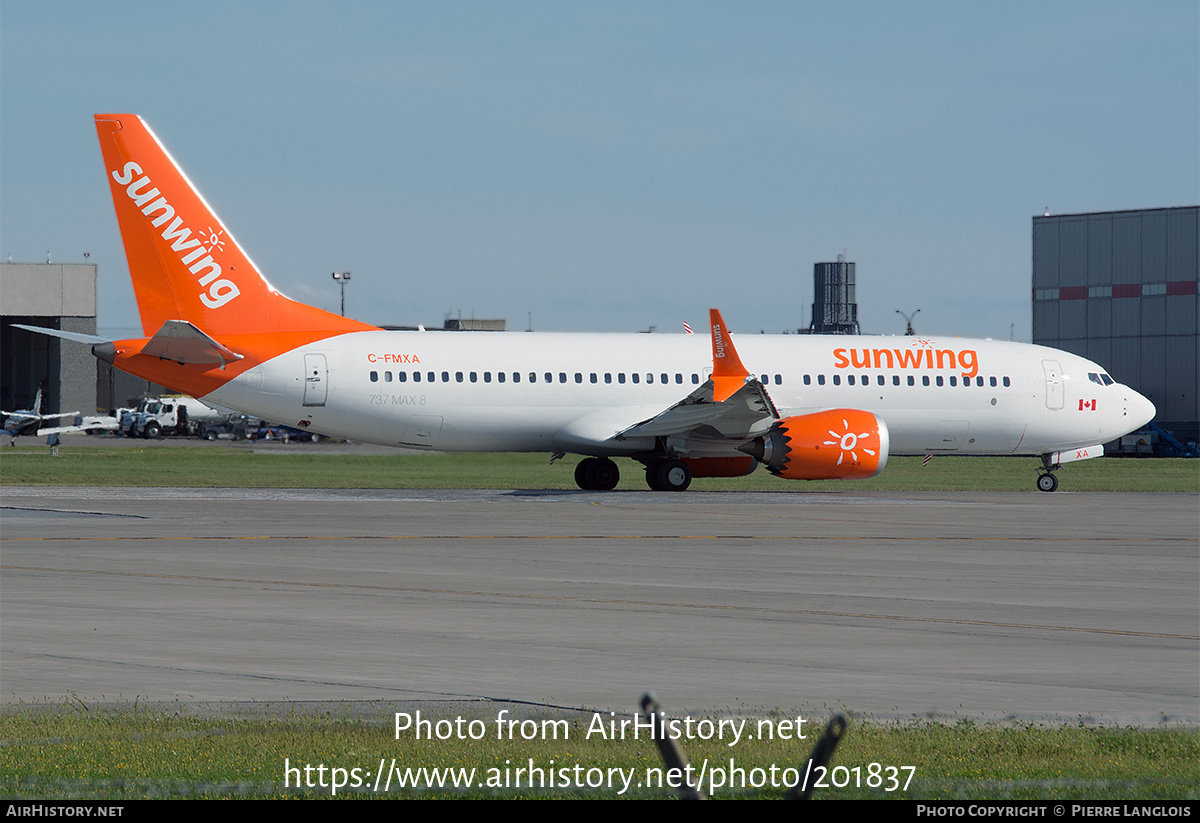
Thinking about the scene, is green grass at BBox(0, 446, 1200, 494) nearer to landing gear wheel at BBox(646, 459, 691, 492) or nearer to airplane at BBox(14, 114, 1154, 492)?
airplane at BBox(14, 114, 1154, 492)

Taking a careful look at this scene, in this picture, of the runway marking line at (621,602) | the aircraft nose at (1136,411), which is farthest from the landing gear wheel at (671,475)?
the runway marking line at (621,602)

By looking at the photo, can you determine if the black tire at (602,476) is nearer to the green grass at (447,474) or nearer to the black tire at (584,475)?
the black tire at (584,475)

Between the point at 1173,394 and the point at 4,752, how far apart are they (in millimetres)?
84167

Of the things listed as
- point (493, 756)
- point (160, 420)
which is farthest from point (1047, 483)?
point (160, 420)

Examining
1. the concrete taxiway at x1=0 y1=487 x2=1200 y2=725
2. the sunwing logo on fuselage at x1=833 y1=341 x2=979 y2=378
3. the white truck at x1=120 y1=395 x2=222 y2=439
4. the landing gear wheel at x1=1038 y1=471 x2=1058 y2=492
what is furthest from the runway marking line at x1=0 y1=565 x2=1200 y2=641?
A: the white truck at x1=120 y1=395 x2=222 y2=439

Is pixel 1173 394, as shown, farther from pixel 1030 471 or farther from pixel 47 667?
pixel 47 667

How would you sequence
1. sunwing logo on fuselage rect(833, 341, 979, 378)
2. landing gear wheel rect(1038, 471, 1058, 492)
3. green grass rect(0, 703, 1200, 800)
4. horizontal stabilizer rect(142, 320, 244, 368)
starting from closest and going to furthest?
1. green grass rect(0, 703, 1200, 800)
2. horizontal stabilizer rect(142, 320, 244, 368)
3. sunwing logo on fuselage rect(833, 341, 979, 378)
4. landing gear wheel rect(1038, 471, 1058, 492)

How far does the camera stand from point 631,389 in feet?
113

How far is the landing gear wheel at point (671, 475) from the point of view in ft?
110

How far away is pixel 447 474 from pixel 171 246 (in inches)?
618

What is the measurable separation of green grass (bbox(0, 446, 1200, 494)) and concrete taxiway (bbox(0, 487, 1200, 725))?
1236 cm

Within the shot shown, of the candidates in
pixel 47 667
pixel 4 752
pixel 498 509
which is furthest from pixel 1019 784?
pixel 498 509

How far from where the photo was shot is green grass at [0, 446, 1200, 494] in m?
38.5

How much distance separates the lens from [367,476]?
43031 millimetres
